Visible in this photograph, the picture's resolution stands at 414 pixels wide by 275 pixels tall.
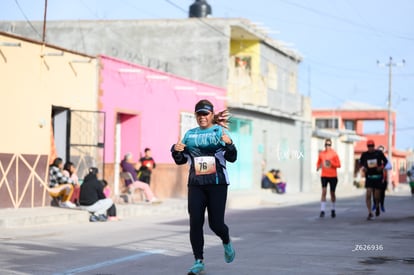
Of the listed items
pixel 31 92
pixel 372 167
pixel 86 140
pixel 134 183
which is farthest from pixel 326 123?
pixel 372 167

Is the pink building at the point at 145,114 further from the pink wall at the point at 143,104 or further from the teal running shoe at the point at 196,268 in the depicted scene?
the teal running shoe at the point at 196,268

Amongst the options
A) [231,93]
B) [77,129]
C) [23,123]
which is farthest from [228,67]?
[23,123]

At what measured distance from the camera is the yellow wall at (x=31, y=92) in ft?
65.5

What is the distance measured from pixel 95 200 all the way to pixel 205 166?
440 inches

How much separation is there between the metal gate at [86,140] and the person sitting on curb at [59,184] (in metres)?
2.32

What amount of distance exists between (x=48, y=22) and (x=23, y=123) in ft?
56.2

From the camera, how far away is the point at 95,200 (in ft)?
64.6

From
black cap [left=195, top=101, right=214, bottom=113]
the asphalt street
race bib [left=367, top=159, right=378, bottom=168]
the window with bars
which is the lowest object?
the asphalt street

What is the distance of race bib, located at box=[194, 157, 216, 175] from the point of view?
888cm

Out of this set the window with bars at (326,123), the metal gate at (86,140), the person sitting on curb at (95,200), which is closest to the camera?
the person sitting on curb at (95,200)

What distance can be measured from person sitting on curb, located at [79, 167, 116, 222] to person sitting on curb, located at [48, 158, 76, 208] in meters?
1.22

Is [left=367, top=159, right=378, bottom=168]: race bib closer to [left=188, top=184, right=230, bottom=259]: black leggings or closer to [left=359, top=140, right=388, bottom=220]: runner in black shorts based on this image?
[left=359, top=140, right=388, bottom=220]: runner in black shorts

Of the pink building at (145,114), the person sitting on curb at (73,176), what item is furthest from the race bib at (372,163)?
the pink building at (145,114)

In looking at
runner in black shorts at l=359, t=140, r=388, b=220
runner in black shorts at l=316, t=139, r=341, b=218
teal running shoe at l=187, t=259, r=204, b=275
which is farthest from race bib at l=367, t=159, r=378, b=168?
teal running shoe at l=187, t=259, r=204, b=275
